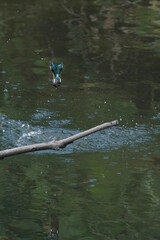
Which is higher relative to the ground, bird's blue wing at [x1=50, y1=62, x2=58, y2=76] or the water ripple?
bird's blue wing at [x1=50, y1=62, x2=58, y2=76]

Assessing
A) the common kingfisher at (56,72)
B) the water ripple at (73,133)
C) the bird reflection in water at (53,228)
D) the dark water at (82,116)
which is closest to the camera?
the common kingfisher at (56,72)

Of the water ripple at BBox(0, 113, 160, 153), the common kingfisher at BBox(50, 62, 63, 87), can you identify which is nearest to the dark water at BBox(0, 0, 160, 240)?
the water ripple at BBox(0, 113, 160, 153)

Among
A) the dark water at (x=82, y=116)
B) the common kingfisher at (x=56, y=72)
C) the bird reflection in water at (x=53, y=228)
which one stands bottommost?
the dark water at (x=82, y=116)

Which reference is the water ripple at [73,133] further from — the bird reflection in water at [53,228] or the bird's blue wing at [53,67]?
the bird's blue wing at [53,67]

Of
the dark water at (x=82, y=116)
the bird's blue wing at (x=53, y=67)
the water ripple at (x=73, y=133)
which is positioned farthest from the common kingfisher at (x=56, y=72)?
the water ripple at (x=73, y=133)

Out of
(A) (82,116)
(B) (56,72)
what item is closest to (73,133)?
(A) (82,116)

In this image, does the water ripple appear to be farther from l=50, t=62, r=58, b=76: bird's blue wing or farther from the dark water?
l=50, t=62, r=58, b=76: bird's blue wing

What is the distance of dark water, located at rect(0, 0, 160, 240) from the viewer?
15.9 feet

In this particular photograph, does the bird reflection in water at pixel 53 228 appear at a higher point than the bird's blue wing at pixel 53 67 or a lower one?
lower

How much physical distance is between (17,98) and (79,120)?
84 centimetres

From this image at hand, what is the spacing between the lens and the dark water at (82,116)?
4.86 meters

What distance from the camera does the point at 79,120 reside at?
6590 millimetres

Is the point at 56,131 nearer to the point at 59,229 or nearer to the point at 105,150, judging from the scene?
the point at 105,150

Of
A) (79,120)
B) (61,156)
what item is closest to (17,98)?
(79,120)
